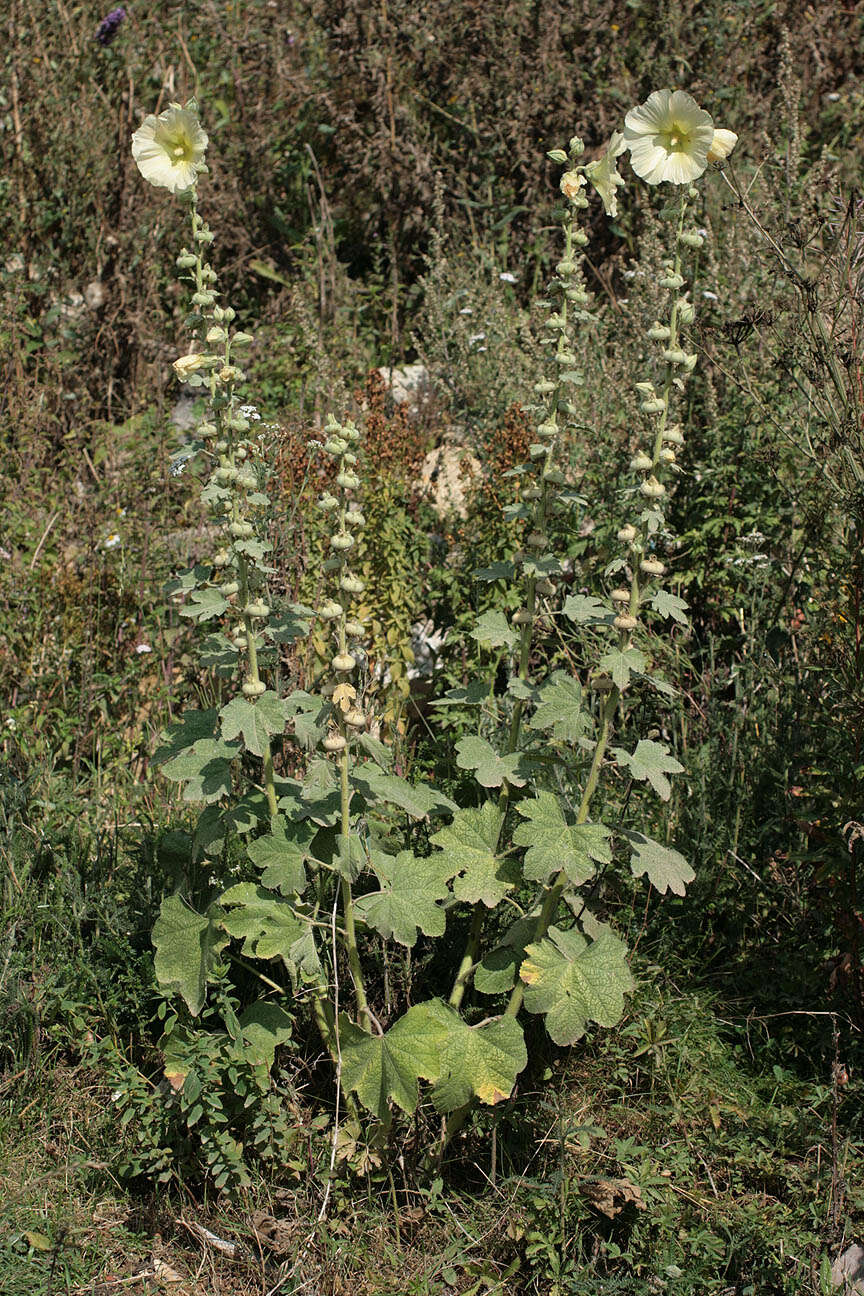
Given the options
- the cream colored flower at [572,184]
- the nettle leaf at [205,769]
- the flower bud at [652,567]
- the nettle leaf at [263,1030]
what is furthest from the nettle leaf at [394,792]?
the cream colored flower at [572,184]

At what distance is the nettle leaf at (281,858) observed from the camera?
2172 millimetres

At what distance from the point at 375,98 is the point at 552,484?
4621 mm

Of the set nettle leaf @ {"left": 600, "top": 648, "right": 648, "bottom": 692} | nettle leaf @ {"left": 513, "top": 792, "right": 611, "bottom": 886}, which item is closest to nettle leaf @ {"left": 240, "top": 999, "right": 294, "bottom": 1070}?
nettle leaf @ {"left": 513, "top": 792, "right": 611, "bottom": 886}

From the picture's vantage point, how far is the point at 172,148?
220 cm

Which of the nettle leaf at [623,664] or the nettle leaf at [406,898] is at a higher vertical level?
the nettle leaf at [623,664]

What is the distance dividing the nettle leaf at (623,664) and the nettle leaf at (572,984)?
519 mm

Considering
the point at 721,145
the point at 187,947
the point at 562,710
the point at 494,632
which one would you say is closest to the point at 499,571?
the point at 494,632

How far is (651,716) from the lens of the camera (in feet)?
11.7

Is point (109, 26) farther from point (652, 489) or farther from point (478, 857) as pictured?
point (478, 857)

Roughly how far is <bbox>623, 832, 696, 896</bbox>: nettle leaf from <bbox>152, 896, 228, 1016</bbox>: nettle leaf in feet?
2.73

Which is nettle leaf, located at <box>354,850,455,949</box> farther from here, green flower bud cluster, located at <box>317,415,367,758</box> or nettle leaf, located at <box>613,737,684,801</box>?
nettle leaf, located at <box>613,737,684,801</box>

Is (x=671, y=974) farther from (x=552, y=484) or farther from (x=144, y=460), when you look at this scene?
(x=144, y=460)

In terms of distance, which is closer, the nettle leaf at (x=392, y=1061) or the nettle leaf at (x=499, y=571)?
the nettle leaf at (x=392, y=1061)

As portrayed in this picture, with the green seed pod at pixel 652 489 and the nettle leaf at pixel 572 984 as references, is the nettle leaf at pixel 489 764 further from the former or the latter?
the green seed pod at pixel 652 489
